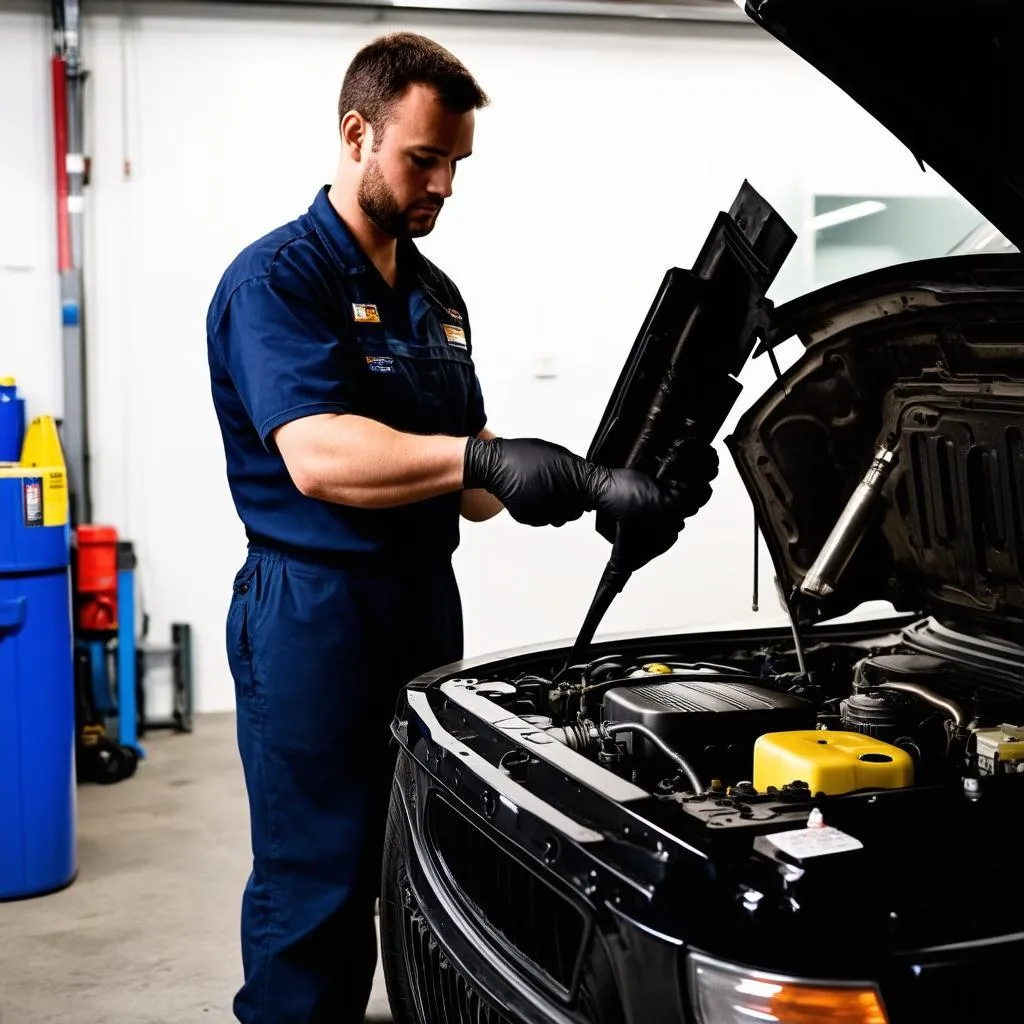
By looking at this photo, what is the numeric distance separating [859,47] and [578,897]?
1.04m

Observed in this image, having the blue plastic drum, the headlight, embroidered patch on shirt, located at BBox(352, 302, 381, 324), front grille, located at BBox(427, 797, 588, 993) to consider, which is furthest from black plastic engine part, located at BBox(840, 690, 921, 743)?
the blue plastic drum

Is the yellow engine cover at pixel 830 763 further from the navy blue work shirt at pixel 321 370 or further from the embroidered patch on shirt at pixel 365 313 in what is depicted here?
the embroidered patch on shirt at pixel 365 313

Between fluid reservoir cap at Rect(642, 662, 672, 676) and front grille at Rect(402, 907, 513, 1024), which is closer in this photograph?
front grille at Rect(402, 907, 513, 1024)

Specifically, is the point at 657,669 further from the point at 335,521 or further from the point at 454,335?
the point at 454,335

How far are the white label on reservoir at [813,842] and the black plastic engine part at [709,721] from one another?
1.34ft

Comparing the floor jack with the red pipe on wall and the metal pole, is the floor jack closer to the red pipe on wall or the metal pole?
Answer: the metal pole

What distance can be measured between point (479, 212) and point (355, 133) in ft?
9.78

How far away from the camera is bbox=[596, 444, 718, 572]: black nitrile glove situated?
193 centimetres

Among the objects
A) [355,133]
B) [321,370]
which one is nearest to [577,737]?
[321,370]

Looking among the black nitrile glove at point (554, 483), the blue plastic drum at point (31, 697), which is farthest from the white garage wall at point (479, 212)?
the black nitrile glove at point (554, 483)

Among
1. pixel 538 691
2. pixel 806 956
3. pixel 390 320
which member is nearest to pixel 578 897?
pixel 806 956

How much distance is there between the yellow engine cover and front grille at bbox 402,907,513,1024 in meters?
0.40

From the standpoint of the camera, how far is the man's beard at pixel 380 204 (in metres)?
2.13

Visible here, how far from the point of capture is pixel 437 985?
1569 mm
